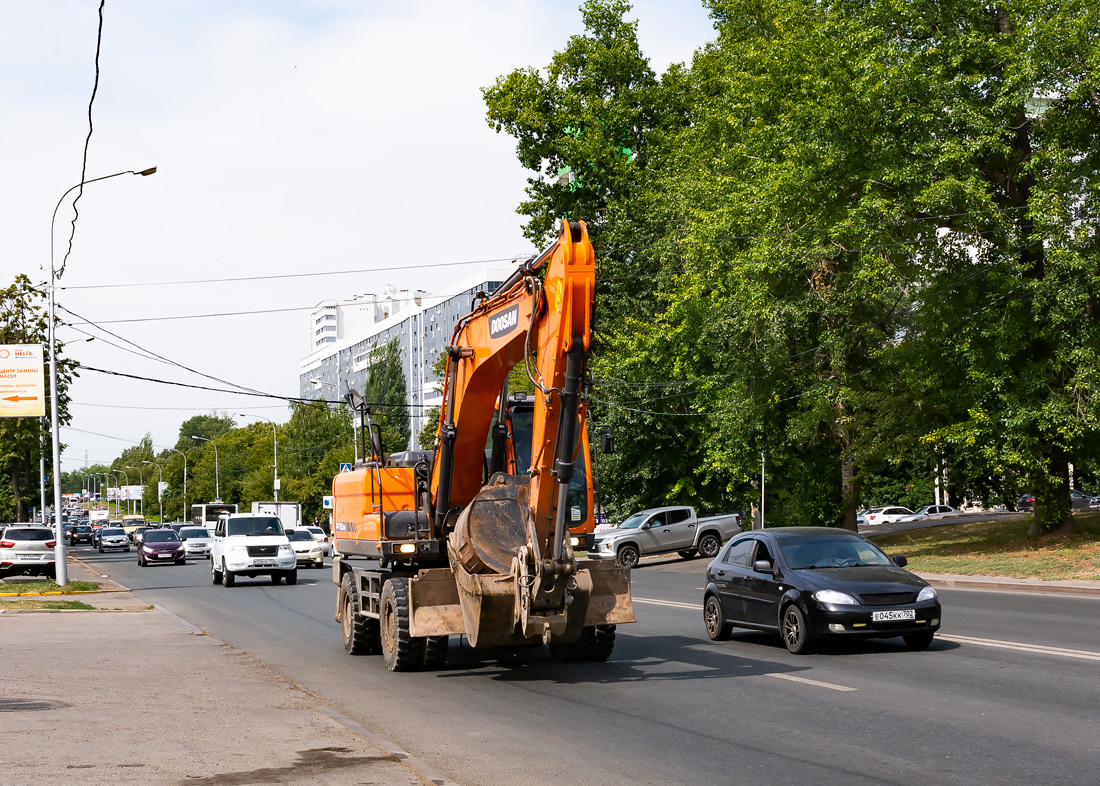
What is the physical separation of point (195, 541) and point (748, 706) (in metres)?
50.2

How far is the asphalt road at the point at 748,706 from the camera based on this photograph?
7621mm

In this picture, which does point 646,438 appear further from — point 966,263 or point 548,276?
point 548,276

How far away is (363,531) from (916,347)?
20.7m

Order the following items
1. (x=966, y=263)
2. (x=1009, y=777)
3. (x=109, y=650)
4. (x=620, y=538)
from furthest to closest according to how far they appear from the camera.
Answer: (x=620, y=538) < (x=966, y=263) < (x=109, y=650) < (x=1009, y=777)

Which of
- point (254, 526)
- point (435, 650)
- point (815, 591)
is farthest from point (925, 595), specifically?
point (254, 526)

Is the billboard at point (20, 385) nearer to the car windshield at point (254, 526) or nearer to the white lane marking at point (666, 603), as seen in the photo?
the car windshield at point (254, 526)

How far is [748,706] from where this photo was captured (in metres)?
10.1

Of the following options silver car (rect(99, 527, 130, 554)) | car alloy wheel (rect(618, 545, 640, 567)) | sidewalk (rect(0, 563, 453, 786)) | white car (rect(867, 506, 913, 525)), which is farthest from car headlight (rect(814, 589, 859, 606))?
silver car (rect(99, 527, 130, 554))

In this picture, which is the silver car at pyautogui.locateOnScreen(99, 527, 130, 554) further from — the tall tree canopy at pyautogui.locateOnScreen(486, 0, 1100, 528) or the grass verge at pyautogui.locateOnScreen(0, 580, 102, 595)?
the grass verge at pyautogui.locateOnScreen(0, 580, 102, 595)

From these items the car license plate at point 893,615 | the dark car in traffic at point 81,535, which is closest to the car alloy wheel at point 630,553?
the car license plate at point 893,615

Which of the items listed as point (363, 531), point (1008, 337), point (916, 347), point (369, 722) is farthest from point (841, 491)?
A: point (369, 722)

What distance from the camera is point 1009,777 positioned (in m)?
7.10

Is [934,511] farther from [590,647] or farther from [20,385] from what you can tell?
[590,647]

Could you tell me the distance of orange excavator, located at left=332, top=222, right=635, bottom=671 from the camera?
1101 centimetres
